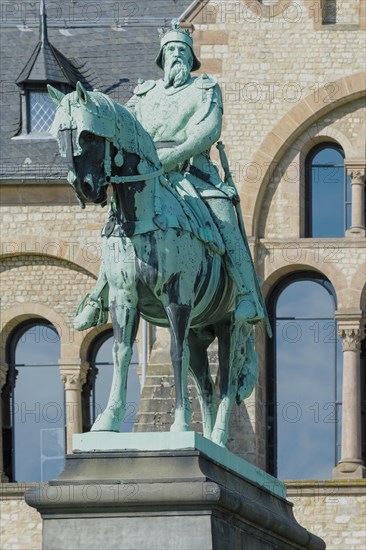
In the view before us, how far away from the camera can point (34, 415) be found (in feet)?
125

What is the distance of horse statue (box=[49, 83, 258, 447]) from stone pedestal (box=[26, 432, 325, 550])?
1.15 feet

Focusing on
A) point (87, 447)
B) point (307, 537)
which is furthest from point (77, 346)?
point (87, 447)

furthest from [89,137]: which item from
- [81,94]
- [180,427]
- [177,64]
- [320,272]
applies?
[320,272]

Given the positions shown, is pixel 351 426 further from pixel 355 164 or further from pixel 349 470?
pixel 355 164

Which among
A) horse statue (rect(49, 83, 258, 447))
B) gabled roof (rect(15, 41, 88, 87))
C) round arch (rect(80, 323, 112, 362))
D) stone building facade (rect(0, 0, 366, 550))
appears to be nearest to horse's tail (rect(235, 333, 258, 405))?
horse statue (rect(49, 83, 258, 447))

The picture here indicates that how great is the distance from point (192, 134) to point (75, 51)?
21.0m

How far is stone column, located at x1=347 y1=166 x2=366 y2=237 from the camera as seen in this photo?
37.1m

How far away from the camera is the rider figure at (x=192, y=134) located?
19.6 m

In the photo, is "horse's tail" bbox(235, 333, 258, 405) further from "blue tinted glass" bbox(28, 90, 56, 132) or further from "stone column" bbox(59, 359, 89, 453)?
"blue tinted glass" bbox(28, 90, 56, 132)

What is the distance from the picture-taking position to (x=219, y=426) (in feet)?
64.3

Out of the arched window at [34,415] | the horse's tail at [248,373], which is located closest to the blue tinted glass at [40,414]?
the arched window at [34,415]

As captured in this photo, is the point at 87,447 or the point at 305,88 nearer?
the point at 87,447

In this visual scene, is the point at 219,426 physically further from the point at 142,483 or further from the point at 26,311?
the point at 26,311

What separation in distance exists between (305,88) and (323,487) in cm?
624
